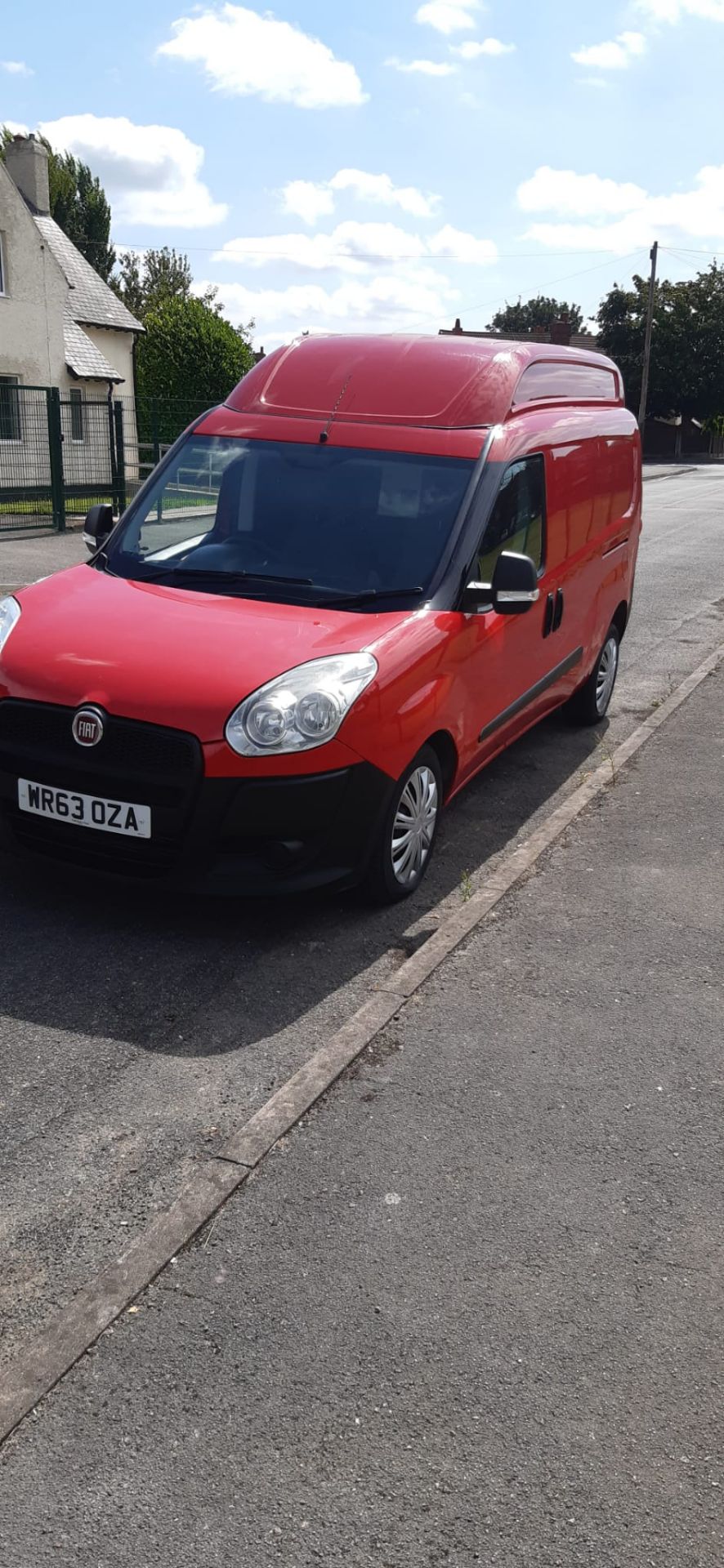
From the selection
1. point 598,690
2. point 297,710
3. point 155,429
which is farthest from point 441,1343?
point 155,429

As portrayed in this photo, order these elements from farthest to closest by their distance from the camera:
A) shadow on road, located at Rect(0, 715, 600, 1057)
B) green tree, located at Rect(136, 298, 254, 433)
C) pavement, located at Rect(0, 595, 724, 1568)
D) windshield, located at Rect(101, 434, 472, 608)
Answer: green tree, located at Rect(136, 298, 254, 433) → windshield, located at Rect(101, 434, 472, 608) → shadow on road, located at Rect(0, 715, 600, 1057) → pavement, located at Rect(0, 595, 724, 1568)

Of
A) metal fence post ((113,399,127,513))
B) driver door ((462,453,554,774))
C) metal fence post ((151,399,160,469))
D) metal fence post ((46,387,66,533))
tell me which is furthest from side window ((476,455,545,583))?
metal fence post ((151,399,160,469))

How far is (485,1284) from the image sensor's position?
310cm

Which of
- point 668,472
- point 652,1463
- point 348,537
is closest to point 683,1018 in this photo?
point 652,1463

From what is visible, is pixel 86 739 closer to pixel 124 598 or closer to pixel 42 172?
pixel 124 598

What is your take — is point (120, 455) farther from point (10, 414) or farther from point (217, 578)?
point (217, 578)

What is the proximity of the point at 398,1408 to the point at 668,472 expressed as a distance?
5242 centimetres

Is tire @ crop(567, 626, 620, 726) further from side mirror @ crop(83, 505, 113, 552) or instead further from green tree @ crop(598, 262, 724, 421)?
green tree @ crop(598, 262, 724, 421)

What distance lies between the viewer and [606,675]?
857 centimetres

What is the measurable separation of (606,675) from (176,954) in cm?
457

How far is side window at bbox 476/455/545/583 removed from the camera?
19.4 ft

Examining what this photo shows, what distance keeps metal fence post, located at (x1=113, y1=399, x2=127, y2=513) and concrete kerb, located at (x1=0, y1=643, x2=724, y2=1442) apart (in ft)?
60.4

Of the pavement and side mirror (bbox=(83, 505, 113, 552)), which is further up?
side mirror (bbox=(83, 505, 113, 552))

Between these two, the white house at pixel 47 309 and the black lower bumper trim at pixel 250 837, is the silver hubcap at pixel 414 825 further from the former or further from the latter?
→ the white house at pixel 47 309
